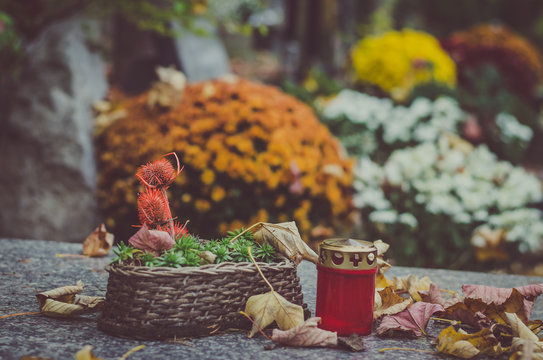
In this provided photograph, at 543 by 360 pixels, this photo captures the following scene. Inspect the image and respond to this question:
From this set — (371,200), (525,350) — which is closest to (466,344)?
(525,350)

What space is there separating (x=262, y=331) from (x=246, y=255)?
0.22m

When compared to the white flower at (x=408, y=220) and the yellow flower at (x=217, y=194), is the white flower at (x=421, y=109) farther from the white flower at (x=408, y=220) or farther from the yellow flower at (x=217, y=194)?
the yellow flower at (x=217, y=194)

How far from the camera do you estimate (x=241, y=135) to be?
11.3ft

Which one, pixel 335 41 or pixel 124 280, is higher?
pixel 335 41

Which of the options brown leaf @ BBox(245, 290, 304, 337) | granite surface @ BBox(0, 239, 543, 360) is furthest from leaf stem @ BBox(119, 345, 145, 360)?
brown leaf @ BBox(245, 290, 304, 337)

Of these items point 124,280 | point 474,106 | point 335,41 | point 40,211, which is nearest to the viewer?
point 124,280

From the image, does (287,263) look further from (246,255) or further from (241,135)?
(241,135)

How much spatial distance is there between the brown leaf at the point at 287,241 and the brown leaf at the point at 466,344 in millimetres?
420

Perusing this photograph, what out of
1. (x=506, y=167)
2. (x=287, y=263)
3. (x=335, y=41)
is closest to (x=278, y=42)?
(x=335, y=41)

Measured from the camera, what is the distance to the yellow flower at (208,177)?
10.8 ft

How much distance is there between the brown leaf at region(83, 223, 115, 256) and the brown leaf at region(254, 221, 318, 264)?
1085 millimetres

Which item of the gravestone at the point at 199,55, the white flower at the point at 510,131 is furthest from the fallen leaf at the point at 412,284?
the gravestone at the point at 199,55

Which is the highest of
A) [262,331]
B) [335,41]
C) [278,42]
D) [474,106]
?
[278,42]

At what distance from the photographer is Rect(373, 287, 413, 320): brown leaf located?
5.68 ft
